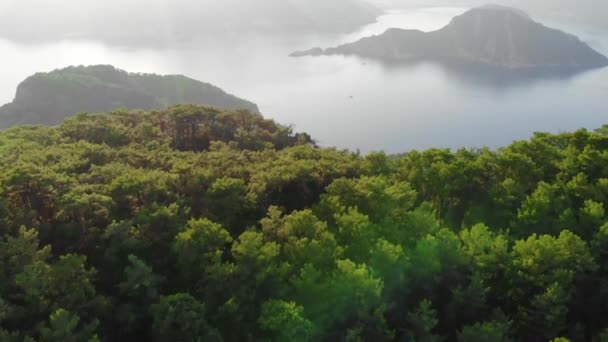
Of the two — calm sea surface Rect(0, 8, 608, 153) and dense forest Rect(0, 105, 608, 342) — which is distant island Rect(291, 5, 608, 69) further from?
dense forest Rect(0, 105, 608, 342)

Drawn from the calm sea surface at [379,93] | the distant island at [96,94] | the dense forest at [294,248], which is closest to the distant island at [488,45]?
the calm sea surface at [379,93]

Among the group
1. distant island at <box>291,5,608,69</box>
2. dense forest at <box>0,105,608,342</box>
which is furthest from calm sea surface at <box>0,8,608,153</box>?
dense forest at <box>0,105,608,342</box>

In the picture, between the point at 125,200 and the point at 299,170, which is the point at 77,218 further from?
the point at 299,170

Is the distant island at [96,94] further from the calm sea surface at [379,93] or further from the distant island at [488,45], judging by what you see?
the distant island at [488,45]

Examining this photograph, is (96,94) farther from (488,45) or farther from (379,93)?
(488,45)

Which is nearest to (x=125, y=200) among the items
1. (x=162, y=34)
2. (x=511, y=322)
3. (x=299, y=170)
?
(x=299, y=170)

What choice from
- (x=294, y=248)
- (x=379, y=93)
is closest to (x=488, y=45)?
(x=379, y=93)

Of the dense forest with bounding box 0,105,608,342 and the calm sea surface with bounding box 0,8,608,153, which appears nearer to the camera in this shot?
the dense forest with bounding box 0,105,608,342
